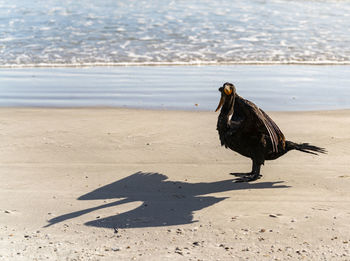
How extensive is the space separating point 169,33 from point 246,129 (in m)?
12.0

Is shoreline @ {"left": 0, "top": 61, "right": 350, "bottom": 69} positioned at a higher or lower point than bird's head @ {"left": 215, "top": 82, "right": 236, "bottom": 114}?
lower

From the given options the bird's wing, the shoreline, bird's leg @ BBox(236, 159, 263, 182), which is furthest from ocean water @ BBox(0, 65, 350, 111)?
the bird's wing

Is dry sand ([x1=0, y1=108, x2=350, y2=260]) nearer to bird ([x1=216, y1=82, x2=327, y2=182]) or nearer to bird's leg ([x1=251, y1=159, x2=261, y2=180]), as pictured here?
bird's leg ([x1=251, y1=159, x2=261, y2=180])

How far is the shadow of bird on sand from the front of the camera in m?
4.09

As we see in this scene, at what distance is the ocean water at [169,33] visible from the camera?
1316cm

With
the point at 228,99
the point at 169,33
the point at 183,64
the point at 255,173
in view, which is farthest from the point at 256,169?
the point at 169,33

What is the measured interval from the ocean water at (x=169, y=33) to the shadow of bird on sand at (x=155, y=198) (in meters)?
7.85

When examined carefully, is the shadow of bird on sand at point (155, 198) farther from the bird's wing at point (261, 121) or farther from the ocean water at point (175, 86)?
the ocean water at point (175, 86)

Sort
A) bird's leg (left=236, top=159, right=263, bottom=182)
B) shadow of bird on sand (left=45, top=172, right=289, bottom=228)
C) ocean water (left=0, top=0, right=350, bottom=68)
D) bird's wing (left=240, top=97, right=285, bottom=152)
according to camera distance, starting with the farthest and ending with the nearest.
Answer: ocean water (left=0, top=0, right=350, bottom=68), bird's leg (left=236, top=159, right=263, bottom=182), bird's wing (left=240, top=97, right=285, bottom=152), shadow of bird on sand (left=45, top=172, right=289, bottom=228)

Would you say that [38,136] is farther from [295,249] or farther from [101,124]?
[295,249]

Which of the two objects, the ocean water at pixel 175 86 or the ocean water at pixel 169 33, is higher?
the ocean water at pixel 169 33

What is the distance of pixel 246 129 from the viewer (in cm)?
477

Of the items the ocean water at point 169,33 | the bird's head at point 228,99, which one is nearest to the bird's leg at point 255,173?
the bird's head at point 228,99

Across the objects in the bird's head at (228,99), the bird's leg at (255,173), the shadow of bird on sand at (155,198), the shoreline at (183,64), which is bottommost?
the shadow of bird on sand at (155,198)
